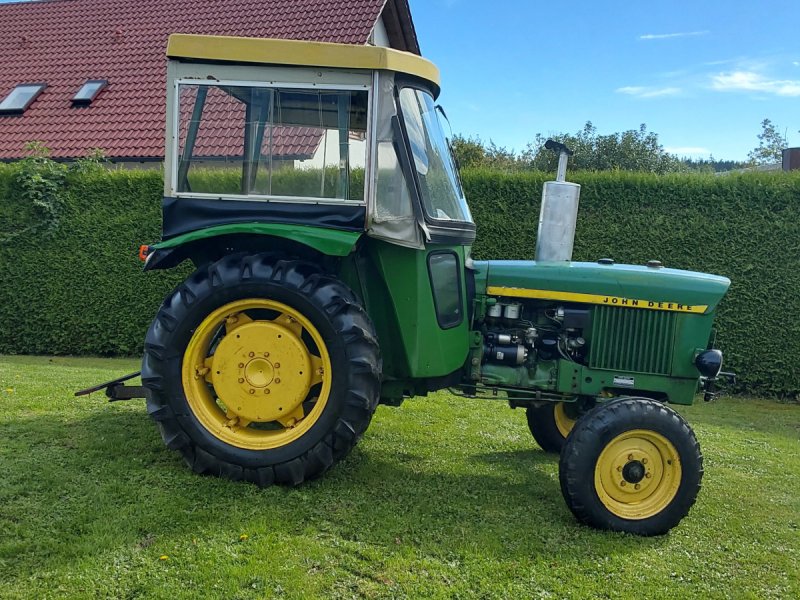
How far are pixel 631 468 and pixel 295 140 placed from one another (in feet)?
8.42

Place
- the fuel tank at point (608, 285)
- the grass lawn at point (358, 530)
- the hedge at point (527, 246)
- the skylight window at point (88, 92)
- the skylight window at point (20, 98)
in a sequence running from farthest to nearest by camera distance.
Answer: the skylight window at point (20, 98) < the skylight window at point (88, 92) < the hedge at point (527, 246) < the fuel tank at point (608, 285) < the grass lawn at point (358, 530)

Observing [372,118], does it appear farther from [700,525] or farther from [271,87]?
[700,525]

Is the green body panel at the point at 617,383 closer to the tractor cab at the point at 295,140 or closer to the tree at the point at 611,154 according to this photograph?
the tractor cab at the point at 295,140

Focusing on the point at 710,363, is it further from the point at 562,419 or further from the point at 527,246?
the point at 527,246

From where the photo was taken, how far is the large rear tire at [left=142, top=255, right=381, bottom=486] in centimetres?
372

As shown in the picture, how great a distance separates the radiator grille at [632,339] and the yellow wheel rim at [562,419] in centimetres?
87

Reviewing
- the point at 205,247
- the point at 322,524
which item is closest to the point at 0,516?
the point at 322,524

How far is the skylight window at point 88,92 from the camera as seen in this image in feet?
40.5

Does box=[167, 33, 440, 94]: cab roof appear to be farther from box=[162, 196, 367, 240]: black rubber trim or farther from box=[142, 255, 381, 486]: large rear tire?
box=[142, 255, 381, 486]: large rear tire

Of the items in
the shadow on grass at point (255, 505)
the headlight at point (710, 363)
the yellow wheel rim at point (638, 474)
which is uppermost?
the headlight at point (710, 363)

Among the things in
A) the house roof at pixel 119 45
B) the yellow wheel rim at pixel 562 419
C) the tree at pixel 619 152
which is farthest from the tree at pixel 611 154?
the yellow wheel rim at pixel 562 419

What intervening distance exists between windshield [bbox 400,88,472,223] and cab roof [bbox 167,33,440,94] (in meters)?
0.25

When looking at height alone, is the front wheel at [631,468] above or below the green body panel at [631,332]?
below

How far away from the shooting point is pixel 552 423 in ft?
16.2
